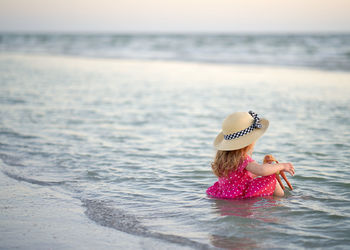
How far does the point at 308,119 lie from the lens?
8.19 meters

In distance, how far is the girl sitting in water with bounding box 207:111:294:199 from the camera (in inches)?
161

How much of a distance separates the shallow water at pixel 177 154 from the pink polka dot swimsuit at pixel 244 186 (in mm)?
104

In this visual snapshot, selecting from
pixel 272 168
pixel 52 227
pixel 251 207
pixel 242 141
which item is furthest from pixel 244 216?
pixel 52 227

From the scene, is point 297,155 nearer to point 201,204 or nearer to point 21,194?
point 201,204

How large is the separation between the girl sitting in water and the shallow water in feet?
0.46

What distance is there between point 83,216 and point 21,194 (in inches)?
35.5

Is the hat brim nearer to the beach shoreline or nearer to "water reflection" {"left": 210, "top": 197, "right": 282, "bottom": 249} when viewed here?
"water reflection" {"left": 210, "top": 197, "right": 282, "bottom": 249}

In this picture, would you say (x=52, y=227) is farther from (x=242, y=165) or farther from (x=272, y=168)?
(x=272, y=168)

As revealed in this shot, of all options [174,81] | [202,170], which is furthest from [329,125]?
[174,81]

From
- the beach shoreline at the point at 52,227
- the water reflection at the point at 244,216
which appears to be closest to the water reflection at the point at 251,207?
the water reflection at the point at 244,216

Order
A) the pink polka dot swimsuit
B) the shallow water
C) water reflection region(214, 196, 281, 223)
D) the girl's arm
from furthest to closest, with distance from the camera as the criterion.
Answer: the pink polka dot swimsuit < the girl's arm < water reflection region(214, 196, 281, 223) < the shallow water

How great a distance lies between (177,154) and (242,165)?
1989 millimetres

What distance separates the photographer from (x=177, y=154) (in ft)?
20.0

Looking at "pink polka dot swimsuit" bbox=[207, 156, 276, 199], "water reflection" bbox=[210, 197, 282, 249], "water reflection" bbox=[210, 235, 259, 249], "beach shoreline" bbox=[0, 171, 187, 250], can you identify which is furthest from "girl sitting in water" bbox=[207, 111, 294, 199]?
"beach shoreline" bbox=[0, 171, 187, 250]
